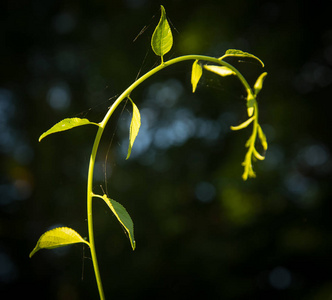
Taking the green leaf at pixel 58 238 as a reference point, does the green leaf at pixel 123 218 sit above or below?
above

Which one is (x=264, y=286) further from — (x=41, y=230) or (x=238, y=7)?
(x=238, y=7)

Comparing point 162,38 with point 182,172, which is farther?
point 182,172

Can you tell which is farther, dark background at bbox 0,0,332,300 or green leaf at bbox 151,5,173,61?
dark background at bbox 0,0,332,300

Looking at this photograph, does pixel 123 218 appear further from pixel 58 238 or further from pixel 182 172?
pixel 182 172

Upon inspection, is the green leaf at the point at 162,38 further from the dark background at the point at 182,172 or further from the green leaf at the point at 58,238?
the dark background at the point at 182,172

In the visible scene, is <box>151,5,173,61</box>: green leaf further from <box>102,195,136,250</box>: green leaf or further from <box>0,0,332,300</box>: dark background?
<box>0,0,332,300</box>: dark background

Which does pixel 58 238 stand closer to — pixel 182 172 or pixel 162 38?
pixel 162 38

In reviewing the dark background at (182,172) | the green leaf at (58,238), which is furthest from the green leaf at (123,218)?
the dark background at (182,172)

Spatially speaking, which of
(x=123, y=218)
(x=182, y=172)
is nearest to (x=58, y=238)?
(x=123, y=218)

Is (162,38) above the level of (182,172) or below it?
above

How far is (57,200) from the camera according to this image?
1.23 metres

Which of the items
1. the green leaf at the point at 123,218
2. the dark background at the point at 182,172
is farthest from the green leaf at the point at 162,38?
the dark background at the point at 182,172

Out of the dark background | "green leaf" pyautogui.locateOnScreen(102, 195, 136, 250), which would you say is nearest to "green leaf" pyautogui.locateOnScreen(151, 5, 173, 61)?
"green leaf" pyautogui.locateOnScreen(102, 195, 136, 250)

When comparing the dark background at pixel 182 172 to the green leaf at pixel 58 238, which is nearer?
the green leaf at pixel 58 238
